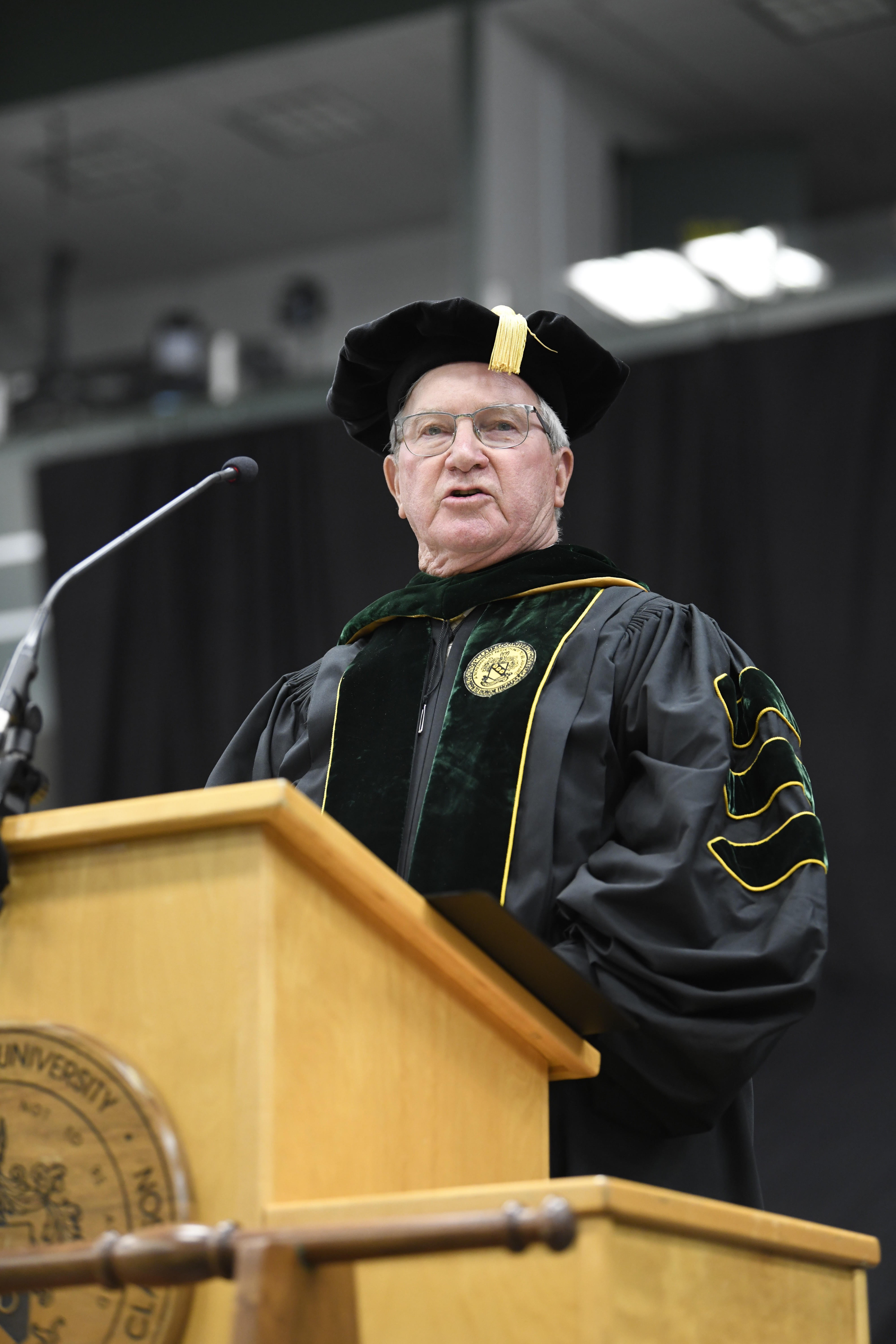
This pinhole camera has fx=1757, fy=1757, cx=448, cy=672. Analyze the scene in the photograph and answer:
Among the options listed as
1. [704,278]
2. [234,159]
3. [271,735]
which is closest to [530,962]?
[271,735]

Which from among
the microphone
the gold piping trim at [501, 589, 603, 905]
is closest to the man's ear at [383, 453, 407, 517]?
the gold piping trim at [501, 589, 603, 905]

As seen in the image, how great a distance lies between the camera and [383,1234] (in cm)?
111

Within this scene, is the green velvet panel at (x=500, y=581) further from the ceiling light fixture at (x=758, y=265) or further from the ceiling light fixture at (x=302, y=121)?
the ceiling light fixture at (x=302, y=121)

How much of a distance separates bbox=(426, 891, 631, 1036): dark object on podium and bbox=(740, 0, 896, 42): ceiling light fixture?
687 cm

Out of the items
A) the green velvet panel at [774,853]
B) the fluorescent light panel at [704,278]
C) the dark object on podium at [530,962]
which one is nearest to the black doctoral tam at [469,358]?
the green velvet panel at [774,853]

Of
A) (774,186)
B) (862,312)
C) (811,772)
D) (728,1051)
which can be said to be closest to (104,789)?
(811,772)

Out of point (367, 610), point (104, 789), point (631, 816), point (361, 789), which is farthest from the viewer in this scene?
point (104, 789)

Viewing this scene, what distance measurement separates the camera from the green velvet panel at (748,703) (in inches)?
75.9

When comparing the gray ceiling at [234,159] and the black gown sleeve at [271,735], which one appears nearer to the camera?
the black gown sleeve at [271,735]

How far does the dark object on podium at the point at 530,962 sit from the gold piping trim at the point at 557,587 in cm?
65

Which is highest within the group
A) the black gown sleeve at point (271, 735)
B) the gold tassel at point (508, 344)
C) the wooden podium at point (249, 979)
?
the gold tassel at point (508, 344)

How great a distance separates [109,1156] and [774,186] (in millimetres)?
7618

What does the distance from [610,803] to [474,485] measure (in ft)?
1.69

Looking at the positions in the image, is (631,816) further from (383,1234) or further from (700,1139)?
(383,1234)
